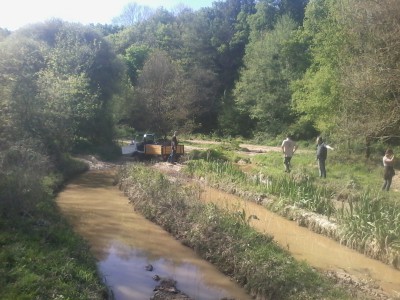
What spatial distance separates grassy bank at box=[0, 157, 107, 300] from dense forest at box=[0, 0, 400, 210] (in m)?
0.22

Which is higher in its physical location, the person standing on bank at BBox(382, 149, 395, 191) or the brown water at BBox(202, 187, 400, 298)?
the person standing on bank at BBox(382, 149, 395, 191)

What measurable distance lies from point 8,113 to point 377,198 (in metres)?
12.5

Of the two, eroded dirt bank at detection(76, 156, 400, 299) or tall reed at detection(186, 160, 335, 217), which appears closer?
eroded dirt bank at detection(76, 156, 400, 299)

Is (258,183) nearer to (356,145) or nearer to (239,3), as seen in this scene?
(356,145)

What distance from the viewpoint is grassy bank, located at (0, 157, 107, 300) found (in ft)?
22.1

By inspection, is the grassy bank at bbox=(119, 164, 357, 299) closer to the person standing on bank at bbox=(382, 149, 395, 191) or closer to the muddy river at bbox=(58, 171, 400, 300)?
the muddy river at bbox=(58, 171, 400, 300)

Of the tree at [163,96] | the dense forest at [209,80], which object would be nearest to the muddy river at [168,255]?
the dense forest at [209,80]

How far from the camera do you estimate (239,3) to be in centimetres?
6756

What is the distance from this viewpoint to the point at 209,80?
4959cm

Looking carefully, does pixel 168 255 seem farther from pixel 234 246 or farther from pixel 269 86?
pixel 269 86

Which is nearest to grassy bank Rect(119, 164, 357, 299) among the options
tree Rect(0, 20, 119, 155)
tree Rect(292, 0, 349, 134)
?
tree Rect(0, 20, 119, 155)

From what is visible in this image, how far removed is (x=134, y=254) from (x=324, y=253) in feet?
15.4

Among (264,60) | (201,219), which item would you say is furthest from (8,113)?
(264,60)

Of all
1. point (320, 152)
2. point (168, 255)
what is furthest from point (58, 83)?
point (168, 255)
